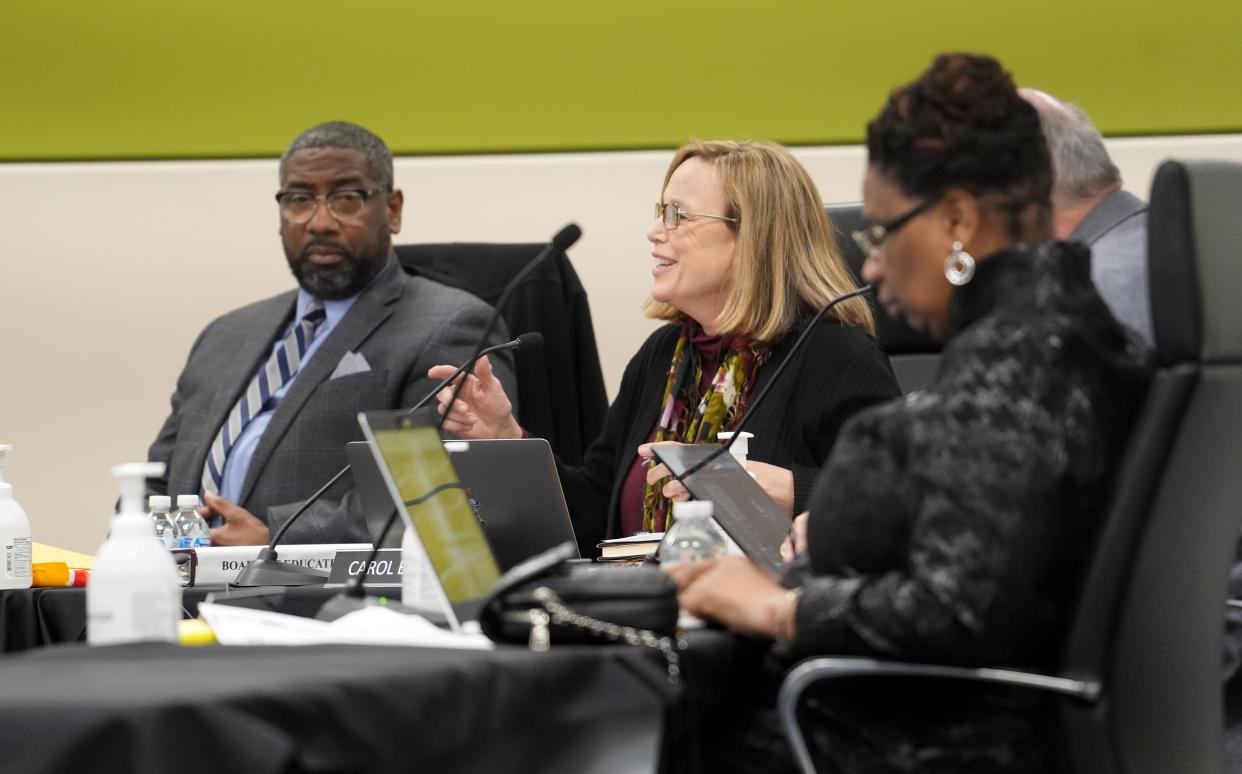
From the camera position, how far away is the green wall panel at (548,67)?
12.6 ft

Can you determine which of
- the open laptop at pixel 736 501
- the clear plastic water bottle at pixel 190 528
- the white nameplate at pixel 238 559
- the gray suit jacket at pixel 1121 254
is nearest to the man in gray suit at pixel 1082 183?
the gray suit jacket at pixel 1121 254

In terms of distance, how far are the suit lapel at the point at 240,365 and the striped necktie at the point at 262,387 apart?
0.01 meters

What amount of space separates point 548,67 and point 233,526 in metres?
1.74

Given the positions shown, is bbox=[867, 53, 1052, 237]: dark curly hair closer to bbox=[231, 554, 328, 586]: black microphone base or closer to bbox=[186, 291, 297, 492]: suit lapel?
bbox=[231, 554, 328, 586]: black microphone base

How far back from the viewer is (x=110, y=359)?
13.9ft

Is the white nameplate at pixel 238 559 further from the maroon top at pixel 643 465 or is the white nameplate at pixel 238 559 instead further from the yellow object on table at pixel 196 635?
the yellow object on table at pixel 196 635

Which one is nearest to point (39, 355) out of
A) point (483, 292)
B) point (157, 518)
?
point (483, 292)

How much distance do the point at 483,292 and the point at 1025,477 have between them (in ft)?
7.68

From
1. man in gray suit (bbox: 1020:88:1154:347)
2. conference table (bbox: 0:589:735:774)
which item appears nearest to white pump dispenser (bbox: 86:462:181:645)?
conference table (bbox: 0:589:735:774)

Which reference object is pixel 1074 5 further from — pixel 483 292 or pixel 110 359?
pixel 110 359

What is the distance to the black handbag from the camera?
46.9 inches

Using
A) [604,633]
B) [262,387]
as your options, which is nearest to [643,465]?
[262,387]

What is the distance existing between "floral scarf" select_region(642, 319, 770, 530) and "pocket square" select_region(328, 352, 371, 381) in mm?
779

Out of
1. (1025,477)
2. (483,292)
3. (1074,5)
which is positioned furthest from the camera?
(1074,5)
